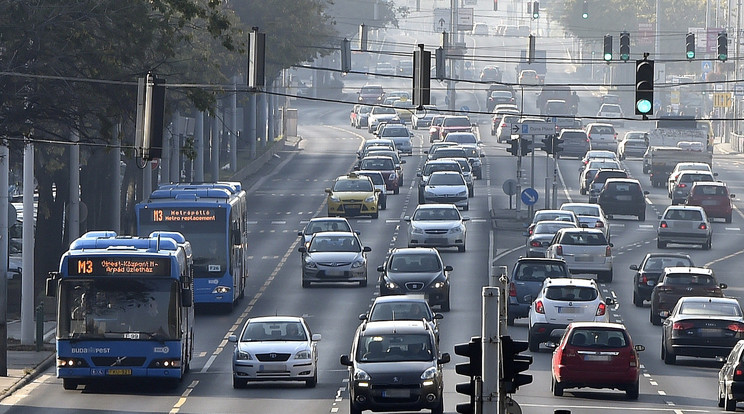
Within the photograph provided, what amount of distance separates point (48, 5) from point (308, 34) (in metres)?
59.0

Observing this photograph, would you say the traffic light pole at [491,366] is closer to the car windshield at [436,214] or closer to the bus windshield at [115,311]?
the bus windshield at [115,311]

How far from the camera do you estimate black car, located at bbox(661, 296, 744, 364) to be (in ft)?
119

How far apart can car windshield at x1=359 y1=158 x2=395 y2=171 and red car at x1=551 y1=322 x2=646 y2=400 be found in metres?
44.9

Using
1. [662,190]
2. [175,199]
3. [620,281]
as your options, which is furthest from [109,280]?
[662,190]

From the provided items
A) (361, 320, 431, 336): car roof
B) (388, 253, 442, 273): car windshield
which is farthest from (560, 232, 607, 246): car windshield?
(361, 320, 431, 336): car roof

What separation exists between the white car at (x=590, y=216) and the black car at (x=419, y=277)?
49.3ft

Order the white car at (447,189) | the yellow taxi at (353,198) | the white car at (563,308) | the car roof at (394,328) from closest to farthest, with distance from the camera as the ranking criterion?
the car roof at (394,328) < the white car at (563,308) < the yellow taxi at (353,198) < the white car at (447,189)

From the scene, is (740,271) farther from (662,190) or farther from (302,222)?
(662,190)

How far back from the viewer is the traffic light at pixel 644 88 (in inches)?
1133

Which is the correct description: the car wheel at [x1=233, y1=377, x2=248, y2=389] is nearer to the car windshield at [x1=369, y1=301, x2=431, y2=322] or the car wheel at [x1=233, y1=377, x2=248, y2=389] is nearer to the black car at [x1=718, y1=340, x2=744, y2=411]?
the car windshield at [x1=369, y1=301, x2=431, y2=322]

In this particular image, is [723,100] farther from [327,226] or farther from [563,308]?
[563,308]

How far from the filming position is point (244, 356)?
111 feet

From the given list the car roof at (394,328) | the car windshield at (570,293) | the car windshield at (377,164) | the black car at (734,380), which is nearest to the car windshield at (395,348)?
the car roof at (394,328)

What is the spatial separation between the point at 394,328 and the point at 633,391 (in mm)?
4650
